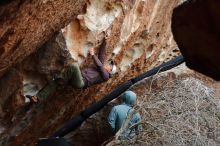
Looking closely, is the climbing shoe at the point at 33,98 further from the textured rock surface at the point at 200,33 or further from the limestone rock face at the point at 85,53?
the textured rock surface at the point at 200,33

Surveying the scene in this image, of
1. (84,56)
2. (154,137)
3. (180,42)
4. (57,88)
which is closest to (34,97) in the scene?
(57,88)

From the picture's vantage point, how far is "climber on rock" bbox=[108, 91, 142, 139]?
24.4 ft

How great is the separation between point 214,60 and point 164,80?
7.35 metres

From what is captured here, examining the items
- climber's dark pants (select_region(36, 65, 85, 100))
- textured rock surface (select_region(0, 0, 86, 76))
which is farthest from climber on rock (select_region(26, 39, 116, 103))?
textured rock surface (select_region(0, 0, 86, 76))

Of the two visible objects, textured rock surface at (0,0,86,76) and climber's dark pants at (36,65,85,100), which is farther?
climber's dark pants at (36,65,85,100)

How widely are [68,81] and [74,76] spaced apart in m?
0.17

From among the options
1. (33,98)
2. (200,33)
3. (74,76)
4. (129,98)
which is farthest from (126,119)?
(200,33)

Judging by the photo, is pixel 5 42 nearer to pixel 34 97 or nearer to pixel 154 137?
pixel 34 97

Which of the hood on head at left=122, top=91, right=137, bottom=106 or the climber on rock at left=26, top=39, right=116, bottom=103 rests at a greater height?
the climber on rock at left=26, top=39, right=116, bottom=103

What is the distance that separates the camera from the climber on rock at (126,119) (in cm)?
743

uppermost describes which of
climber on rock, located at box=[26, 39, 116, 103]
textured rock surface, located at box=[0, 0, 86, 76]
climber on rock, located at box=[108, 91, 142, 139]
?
textured rock surface, located at box=[0, 0, 86, 76]

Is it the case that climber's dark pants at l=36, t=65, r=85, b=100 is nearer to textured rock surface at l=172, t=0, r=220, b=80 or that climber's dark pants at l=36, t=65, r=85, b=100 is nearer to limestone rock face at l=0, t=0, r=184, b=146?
limestone rock face at l=0, t=0, r=184, b=146

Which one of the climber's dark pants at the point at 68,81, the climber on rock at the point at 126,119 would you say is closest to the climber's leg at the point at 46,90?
the climber's dark pants at the point at 68,81

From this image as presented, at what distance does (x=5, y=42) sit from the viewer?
576cm
